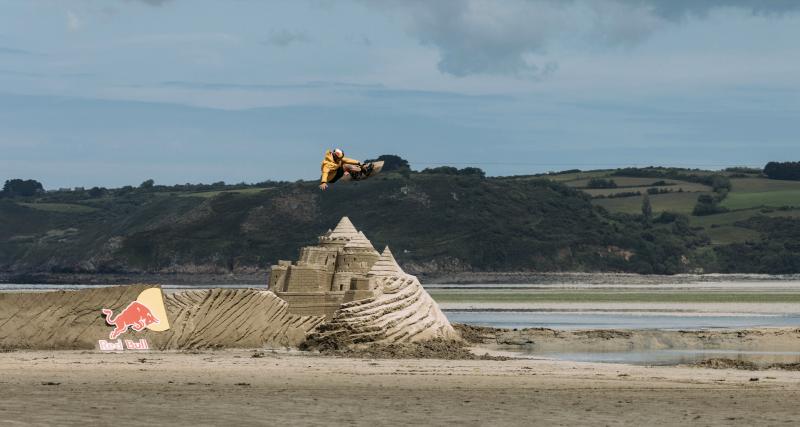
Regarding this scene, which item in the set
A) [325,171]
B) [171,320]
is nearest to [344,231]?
[171,320]

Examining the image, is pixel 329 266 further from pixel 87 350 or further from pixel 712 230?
pixel 712 230

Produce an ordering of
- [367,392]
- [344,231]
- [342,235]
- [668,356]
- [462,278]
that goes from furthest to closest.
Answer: [462,278] → [344,231] → [342,235] → [668,356] → [367,392]

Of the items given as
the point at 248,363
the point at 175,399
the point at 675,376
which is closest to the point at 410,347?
the point at 248,363

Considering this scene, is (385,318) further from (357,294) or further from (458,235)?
(458,235)

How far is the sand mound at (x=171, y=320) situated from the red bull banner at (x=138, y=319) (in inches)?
5.8

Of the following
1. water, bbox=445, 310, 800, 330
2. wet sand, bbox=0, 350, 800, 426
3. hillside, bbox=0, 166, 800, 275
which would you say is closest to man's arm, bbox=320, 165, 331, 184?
wet sand, bbox=0, 350, 800, 426

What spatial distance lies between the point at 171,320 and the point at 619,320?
103 feet

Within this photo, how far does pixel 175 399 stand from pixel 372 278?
14402mm

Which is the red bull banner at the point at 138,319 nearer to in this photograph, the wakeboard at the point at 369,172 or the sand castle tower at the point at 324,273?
the sand castle tower at the point at 324,273

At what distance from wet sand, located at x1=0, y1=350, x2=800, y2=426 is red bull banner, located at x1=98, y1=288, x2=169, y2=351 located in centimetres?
116

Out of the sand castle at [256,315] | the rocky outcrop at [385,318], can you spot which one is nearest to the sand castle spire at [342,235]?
the sand castle at [256,315]

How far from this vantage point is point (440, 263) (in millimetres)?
173500

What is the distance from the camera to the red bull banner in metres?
35.3

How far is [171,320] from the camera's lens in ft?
120
